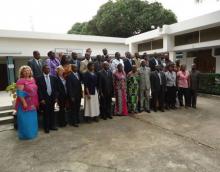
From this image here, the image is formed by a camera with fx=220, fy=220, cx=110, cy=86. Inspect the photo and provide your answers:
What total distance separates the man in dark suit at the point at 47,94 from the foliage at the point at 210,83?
791cm

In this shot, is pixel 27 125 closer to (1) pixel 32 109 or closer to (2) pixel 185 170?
(1) pixel 32 109

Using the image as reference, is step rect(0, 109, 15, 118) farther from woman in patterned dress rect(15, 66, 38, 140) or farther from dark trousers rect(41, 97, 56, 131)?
woman in patterned dress rect(15, 66, 38, 140)

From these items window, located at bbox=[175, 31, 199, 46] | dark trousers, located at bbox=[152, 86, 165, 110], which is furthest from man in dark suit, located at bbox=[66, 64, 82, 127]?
window, located at bbox=[175, 31, 199, 46]

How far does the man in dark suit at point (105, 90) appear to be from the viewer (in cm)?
661

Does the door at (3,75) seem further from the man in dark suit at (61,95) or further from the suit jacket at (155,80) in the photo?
the suit jacket at (155,80)

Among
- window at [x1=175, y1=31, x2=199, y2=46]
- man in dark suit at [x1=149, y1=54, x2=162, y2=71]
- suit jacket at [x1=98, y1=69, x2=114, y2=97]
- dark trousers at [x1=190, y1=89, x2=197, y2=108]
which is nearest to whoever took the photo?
suit jacket at [x1=98, y1=69, x2=114, y2=97]

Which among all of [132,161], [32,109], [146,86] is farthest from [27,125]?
[146,86]

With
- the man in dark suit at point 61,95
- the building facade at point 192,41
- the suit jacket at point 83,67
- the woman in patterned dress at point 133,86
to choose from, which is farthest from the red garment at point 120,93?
the building facade at point 192,41

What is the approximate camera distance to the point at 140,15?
2473 centimetres

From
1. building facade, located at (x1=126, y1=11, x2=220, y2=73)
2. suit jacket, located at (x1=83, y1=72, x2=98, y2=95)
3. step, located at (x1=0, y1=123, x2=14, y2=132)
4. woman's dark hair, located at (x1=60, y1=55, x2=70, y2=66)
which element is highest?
building facade, located at (x1=126, y1=11, x2=220, y2=73)

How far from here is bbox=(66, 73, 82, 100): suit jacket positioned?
19.5ft

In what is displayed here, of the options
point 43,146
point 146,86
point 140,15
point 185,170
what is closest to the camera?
point 185,170

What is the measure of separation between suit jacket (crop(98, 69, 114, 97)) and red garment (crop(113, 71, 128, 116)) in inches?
12.7

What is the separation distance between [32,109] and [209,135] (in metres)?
4.31
